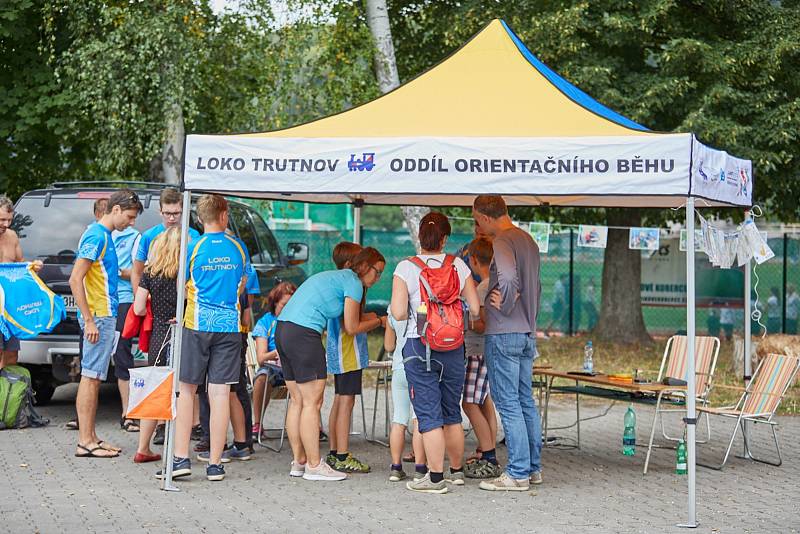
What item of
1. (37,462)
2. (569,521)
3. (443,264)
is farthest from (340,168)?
(37,462)

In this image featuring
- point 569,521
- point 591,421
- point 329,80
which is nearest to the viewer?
point 569,521

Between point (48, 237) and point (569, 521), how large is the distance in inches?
239

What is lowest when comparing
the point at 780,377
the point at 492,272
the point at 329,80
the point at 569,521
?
the point at 569,521

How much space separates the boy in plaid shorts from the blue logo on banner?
1.14 metres

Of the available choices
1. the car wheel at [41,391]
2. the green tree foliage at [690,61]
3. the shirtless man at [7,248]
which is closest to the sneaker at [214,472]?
the shirtless man at [7,248]

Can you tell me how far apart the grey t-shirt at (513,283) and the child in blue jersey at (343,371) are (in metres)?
1.02

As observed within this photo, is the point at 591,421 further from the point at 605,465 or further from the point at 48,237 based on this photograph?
the point at 48,237

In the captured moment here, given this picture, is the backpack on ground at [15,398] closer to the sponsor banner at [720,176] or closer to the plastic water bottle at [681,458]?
the plastic water bottle at [681,458]

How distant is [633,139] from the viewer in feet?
22.9

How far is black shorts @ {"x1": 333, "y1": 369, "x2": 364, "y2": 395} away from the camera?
8.00 m

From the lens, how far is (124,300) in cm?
936

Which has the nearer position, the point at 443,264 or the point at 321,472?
the point at 443,264

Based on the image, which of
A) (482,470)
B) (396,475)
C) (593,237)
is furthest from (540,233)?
(396,475)

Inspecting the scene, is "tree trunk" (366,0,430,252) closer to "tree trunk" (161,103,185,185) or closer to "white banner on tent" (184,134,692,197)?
"tree trunk" (161,103,185,185)
